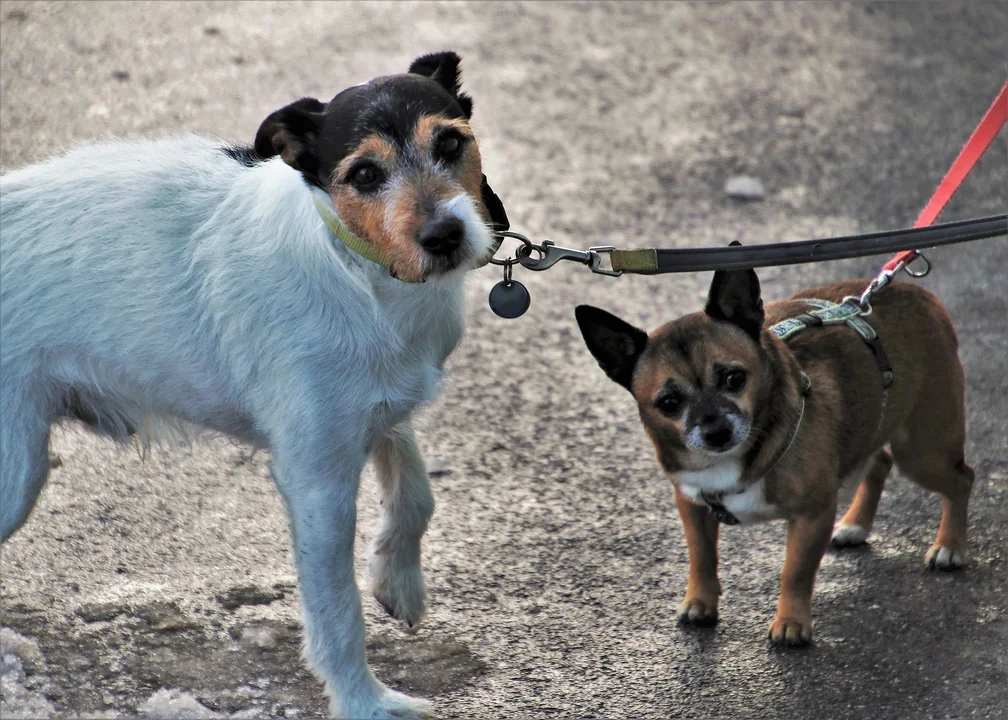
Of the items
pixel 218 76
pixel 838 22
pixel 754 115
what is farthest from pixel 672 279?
pixel 838 22

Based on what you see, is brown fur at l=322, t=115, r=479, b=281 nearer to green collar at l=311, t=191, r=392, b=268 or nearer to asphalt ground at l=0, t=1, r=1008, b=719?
green collar at l=311, t=191, r=392, b=268

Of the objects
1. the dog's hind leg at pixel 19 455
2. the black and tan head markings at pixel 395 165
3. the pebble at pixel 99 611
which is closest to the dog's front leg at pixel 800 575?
the black and tan head markings at pixel 395 165

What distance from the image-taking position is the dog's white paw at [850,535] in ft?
13.5

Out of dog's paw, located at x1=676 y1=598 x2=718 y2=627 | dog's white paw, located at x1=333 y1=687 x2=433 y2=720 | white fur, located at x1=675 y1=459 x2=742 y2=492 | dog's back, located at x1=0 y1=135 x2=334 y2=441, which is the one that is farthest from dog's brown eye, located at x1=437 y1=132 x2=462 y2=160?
dog's paw, located at x1=676 y1=598 x2=718 y2=627

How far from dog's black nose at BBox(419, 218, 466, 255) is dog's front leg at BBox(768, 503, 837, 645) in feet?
5.01

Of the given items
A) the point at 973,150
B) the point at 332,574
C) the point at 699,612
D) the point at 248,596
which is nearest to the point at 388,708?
the point at 332,574

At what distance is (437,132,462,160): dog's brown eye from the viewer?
2.83 m

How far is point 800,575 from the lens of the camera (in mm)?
3553

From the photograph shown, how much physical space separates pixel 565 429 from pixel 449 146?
86.7 inches

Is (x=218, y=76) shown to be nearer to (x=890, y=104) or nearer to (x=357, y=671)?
(x=890, y=104)

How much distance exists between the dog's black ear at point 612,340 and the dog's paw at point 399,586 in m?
0.91

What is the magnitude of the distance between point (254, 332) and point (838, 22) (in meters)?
7.00

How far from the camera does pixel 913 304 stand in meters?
3.85

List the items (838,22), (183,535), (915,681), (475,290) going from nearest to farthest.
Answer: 1. (915,681)
2. (183,535)
3. (475,290)
4. (838,22)
